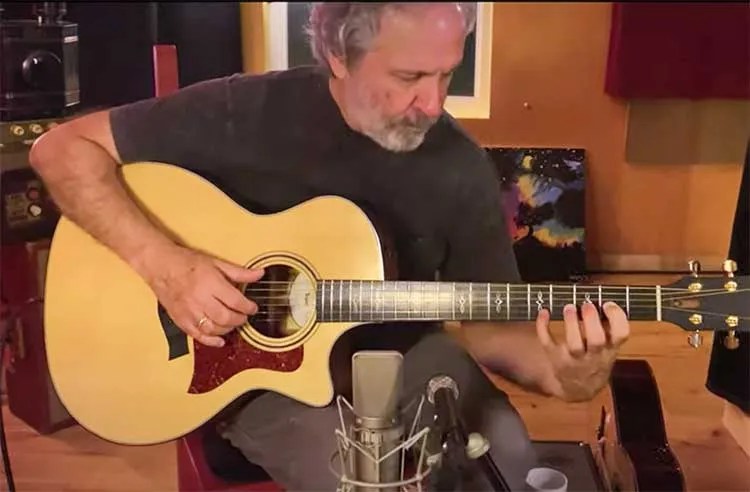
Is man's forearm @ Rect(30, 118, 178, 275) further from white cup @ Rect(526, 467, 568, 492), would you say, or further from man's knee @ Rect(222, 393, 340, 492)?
white cup @ Rect(526, 467, 568, 492)

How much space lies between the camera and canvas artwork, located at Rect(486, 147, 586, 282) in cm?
91

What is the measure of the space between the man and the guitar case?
0.38 ft

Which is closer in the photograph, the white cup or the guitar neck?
the guitar neck

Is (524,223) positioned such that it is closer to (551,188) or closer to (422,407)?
(551,188)

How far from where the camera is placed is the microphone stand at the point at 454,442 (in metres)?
0.92

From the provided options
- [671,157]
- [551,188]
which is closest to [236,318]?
Result: [551,188]

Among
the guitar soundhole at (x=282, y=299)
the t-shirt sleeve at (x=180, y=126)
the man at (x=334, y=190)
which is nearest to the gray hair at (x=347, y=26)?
the man at (x=334, y=190)

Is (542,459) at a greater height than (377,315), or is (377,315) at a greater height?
(377,315)

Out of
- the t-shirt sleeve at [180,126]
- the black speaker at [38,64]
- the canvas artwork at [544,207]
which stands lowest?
the canvas artwork at [544,207]

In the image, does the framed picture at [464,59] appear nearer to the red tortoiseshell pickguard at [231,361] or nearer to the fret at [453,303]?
the fret at [453,303]

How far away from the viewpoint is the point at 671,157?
89cm

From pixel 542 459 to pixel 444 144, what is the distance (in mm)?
356

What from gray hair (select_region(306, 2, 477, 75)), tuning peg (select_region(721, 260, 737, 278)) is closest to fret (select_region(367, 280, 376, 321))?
gray hair (select_region(306, 2, 477, 75))

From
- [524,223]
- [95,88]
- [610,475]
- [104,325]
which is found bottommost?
[610,475]
